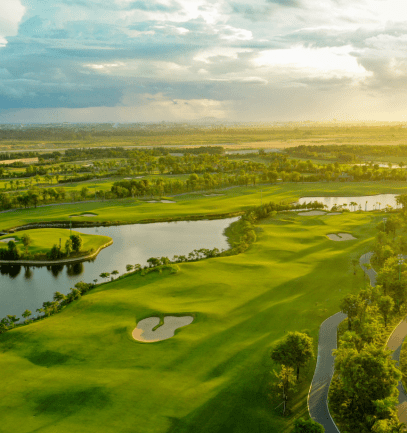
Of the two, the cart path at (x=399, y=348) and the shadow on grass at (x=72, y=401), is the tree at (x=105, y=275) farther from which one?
the cart path at (x=399, y=348)

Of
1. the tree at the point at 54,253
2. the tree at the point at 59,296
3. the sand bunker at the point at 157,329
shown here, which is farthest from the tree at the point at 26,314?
the tree at the point at 54,253

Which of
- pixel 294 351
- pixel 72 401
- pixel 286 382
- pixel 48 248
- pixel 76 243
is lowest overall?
pixel 72 401

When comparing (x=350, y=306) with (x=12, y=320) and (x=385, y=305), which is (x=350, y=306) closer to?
(x=385, y=305)

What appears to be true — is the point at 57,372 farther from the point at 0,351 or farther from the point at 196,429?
the point at 196,429

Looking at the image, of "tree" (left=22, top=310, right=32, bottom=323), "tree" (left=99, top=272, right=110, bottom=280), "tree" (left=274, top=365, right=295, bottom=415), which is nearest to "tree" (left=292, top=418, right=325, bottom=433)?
"tree" (left=274, top=365, right=295, bottom=415)

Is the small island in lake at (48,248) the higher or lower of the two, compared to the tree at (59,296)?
higher

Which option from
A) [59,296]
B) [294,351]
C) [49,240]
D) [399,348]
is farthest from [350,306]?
[49,240]
